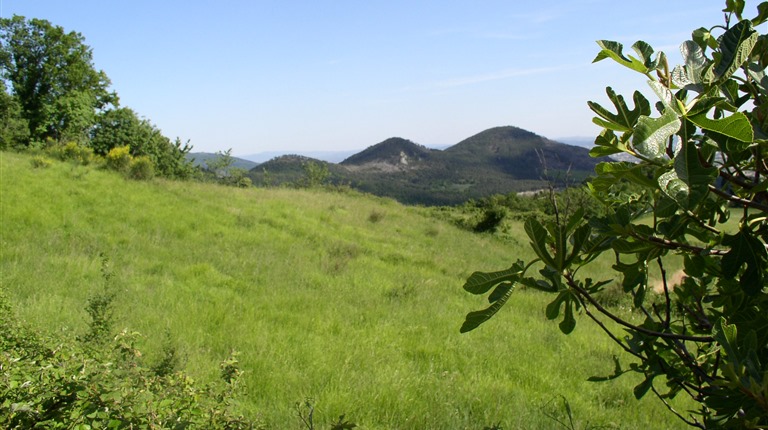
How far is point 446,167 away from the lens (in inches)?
4924

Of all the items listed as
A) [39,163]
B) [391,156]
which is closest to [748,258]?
[39,163]

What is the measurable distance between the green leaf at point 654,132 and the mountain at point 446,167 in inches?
3123

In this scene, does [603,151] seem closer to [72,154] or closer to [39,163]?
[39,163]

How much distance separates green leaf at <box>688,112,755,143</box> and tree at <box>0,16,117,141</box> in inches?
1364

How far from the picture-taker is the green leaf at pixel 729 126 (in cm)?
58

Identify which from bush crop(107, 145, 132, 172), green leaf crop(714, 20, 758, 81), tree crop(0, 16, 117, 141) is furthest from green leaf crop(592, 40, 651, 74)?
tree crop(0, 16, 117, 141)

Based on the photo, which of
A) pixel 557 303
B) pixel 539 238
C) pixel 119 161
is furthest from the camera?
pixel 119 161

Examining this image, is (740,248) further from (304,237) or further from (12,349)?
(304,237)

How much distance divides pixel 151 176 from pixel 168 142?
1830cm

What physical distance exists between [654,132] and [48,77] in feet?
130

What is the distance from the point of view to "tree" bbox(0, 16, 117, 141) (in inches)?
1155

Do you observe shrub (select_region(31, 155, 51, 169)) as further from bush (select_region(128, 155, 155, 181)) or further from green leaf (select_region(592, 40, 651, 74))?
green leaf (select_region(592, 40, 651, 74))

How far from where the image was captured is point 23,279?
5504 mm

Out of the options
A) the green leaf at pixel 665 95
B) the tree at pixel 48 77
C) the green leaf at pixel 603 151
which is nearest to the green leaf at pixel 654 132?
the green leaf at pixel 665 95
